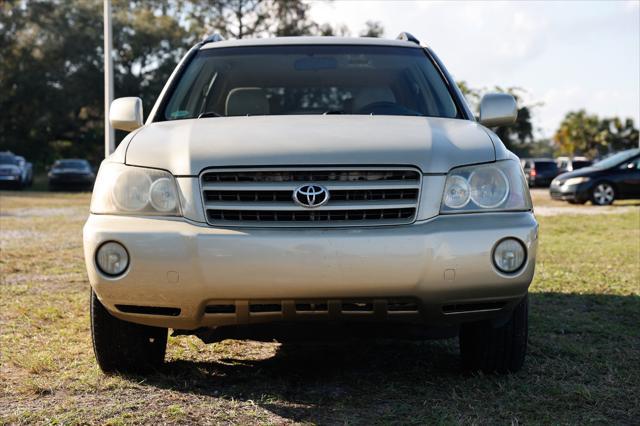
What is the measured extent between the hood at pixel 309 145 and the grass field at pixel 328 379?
101 centimetres

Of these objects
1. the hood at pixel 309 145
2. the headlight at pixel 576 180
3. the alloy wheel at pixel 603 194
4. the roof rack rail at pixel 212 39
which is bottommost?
the alloy wheel at pixel 603 194

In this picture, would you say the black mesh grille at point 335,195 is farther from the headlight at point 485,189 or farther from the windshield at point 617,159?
the windshield at point 617,159

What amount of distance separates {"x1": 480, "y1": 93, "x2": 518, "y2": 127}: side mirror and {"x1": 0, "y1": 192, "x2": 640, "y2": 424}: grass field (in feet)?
4.18

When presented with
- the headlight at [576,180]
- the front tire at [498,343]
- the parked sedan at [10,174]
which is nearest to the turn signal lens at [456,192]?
the front tire at [498,343]

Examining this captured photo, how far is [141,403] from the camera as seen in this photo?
359 cm

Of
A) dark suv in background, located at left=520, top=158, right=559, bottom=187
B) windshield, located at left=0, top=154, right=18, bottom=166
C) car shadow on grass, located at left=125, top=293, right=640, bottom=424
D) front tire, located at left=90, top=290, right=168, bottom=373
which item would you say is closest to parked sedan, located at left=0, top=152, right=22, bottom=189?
Answer: windshield, located at left=0, top=154, right=18, bottom=166

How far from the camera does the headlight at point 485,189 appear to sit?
3.53 meters

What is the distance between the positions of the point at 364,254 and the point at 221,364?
1419mm

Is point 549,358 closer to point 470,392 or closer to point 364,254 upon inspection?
point 470,392

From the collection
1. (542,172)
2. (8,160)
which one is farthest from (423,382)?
(542,172)

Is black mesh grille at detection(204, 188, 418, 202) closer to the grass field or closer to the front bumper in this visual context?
the front bumper

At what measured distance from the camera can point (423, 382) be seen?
3.98m

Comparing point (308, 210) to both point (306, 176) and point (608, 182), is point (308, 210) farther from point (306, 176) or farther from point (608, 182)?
point (608, 182)

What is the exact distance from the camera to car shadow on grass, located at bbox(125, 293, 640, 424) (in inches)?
137
